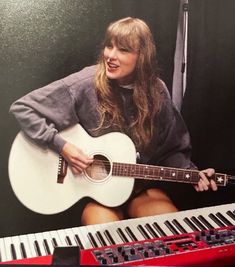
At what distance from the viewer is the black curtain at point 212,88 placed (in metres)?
2.79

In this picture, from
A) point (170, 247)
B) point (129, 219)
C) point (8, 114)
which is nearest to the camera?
point (8, 114)

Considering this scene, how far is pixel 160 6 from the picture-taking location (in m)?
2.65

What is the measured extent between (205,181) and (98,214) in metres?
0.73

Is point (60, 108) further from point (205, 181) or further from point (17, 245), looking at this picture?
point (205, 181)

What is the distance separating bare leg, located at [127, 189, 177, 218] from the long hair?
1.04ft

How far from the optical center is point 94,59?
257 cm

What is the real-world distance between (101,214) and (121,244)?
0.22m

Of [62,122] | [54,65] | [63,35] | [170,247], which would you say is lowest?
[170,247]

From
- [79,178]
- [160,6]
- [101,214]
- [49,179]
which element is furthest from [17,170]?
[160,6]

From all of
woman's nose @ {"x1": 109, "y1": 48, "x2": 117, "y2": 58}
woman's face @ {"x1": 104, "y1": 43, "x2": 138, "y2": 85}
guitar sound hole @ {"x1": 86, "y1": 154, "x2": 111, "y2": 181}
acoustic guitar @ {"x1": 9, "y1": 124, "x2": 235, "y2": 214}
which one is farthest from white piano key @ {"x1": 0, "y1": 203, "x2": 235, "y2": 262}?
woman's nose @ {"x1": 109, "y1": 48, "x2": 117, "y2": 58}

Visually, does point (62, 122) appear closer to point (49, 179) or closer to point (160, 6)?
point (49, 179)

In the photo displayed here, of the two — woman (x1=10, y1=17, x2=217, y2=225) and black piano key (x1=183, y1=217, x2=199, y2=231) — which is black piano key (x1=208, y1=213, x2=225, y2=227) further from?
woman (x1=10, y1=17, x2=217, y2=225)

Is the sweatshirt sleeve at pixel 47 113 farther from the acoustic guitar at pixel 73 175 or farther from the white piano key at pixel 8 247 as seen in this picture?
the white piano key at pixel 8 247

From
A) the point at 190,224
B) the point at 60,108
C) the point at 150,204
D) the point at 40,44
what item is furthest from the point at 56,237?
the point at 40,44
